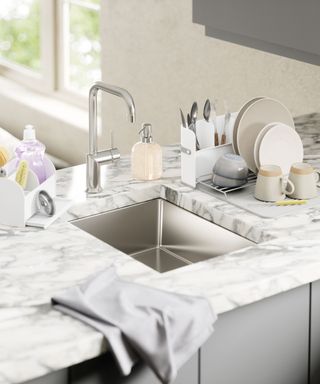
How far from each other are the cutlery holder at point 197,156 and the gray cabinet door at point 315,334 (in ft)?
1.97

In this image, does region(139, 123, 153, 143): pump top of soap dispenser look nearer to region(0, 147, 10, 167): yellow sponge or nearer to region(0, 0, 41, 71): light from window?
region(0, 147, 10, 167): yellow sponge

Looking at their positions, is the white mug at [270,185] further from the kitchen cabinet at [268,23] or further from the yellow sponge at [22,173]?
the yellow sponge at [22,173]

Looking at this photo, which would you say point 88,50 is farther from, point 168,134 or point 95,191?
point 95,191

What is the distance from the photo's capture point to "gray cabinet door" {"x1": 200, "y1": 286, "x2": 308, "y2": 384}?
2232mm

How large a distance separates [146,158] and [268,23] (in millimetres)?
553

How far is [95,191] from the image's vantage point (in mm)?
2799

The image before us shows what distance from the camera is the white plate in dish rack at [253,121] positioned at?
2.86 metres

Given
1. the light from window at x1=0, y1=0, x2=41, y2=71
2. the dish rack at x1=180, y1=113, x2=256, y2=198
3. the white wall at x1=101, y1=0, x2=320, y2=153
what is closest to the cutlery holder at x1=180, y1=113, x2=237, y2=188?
the dish rack at x1=180, y1=113, x2=256, y2=198

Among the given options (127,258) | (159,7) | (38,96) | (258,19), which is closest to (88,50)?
(38,96)

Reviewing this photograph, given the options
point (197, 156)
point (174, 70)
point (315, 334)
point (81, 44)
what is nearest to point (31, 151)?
point (197, 156)

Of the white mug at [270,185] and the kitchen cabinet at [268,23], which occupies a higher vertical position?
the kitchen cabinet at [268,23]

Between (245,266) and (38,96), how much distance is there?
3777mm

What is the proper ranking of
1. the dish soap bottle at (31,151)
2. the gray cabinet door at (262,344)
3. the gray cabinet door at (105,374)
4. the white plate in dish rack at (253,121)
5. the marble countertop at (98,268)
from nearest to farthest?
the marble countertop at (98,268) < the gray cabinet door at (105,374) < the gray cabinet door at (262,344) < the dish soap bottle at (31,151) < the white plate in dish rack at (253,121)

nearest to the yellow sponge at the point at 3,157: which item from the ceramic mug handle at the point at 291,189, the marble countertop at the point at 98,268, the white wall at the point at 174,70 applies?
the marble countertop at the point at 98,268
